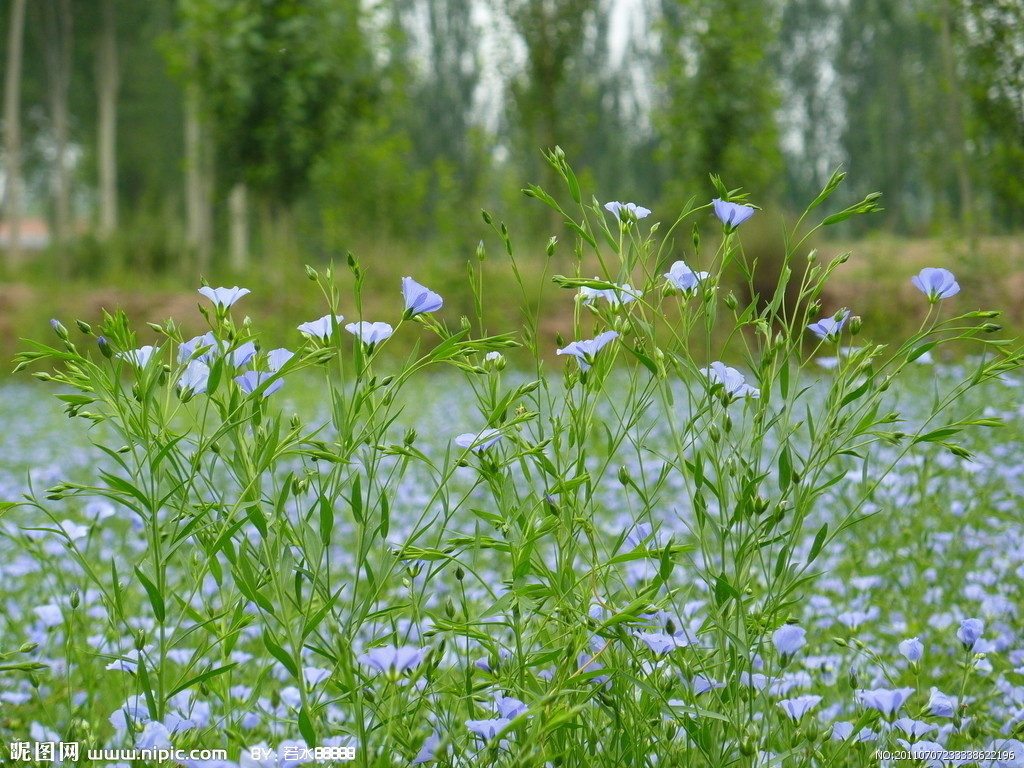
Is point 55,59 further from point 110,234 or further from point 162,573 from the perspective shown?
point 162,573

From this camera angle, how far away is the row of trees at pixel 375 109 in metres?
11.7

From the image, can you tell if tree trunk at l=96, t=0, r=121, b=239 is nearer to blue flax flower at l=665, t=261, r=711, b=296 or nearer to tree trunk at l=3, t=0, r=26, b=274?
tree trunk at l=3, t=0, r=26, b=274

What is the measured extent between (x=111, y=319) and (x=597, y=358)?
0.66 metres

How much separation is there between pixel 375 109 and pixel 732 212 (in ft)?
42.2

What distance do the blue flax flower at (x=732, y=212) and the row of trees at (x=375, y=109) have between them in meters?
7.17

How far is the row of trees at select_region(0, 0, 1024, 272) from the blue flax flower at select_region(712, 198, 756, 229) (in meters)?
7.17

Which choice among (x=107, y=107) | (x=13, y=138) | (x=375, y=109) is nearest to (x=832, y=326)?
(x=375, y=109)

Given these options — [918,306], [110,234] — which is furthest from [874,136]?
[110,234]

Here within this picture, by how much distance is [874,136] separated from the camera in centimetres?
3703

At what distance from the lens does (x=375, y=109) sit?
13438 millimetres

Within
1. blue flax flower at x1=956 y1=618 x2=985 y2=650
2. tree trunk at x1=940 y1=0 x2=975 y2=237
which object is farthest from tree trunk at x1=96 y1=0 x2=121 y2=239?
blue flax flower at x1=956 y1=618 x2=985 y2=650

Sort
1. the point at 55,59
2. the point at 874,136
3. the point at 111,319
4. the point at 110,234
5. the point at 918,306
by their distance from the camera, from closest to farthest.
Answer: the point at 111,319 < the point at 918,306 < the point at 110,234 < the point at 55,59 < the point at 874,136

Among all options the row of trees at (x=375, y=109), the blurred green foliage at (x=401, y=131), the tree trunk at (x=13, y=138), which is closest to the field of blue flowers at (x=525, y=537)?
the blurred green foliage at (x=401, y=131)

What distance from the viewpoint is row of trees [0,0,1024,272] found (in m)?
11.7
